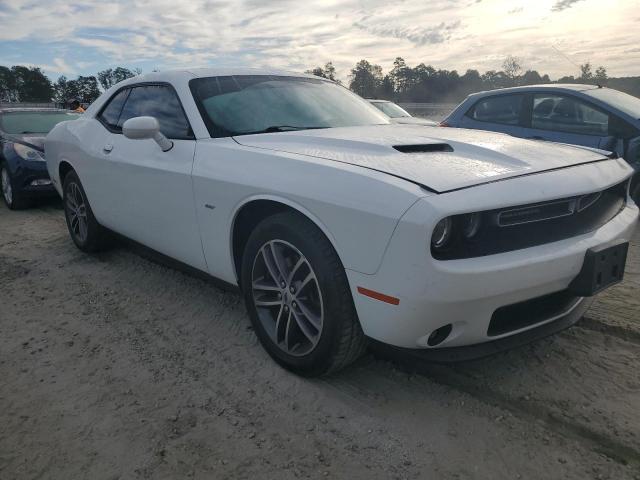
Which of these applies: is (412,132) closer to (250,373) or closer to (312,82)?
(312,82)

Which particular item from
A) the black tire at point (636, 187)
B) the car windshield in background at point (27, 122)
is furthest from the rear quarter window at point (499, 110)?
the car windshield in background at point (27, 122)

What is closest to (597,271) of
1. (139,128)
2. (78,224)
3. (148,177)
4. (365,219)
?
(365,219)

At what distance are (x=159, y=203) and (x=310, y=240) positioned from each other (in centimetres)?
141

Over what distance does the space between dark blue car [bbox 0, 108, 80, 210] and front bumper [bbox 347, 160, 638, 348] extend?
6205 millimetres

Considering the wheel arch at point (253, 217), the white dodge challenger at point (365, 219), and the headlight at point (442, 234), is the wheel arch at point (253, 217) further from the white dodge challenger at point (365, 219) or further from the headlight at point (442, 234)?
the headlight at point (442, 234)

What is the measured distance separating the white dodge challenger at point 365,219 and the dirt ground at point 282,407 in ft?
0.96

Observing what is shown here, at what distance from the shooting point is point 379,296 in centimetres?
196

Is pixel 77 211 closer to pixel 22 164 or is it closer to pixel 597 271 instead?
pixel 22 164

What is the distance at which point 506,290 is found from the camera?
192 cm

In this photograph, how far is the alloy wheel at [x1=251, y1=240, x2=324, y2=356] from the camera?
2344 millimetres

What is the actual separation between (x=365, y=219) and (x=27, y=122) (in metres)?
7.56

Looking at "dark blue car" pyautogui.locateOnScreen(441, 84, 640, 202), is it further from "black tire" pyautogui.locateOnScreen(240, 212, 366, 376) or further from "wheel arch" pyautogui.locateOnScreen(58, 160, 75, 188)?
"wheel arch" pyautogui.locateOnScreen(58, 160, 75, 188)

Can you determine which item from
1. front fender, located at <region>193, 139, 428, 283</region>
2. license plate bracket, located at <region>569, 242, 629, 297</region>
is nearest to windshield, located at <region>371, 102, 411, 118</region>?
front fender, located at <region>193, 139, 428, 283</region>

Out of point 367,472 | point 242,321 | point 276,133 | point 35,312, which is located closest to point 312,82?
point 276,133
